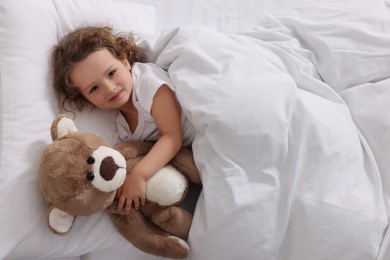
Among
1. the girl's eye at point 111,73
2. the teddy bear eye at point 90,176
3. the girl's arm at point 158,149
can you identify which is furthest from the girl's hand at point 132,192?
the girl's eye at point 111,73

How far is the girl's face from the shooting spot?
100 cm

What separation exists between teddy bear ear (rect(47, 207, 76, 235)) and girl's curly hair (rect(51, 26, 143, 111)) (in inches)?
10.6

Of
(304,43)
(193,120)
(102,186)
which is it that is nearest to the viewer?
(102,186)

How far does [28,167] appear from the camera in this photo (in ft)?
3.00

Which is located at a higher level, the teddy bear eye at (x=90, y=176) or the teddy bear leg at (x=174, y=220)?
the teddy bear eye at (x=90, y=176)

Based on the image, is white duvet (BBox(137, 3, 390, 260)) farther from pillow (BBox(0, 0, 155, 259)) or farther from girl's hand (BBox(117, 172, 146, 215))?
pillow (BBox(0, 0, 155, 259))

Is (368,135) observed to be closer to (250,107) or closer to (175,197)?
(250,107)

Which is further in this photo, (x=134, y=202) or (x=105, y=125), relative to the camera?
(x=105, y=125)

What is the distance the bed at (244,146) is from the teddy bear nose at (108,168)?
16 centimetres

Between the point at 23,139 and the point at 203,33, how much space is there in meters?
0.48

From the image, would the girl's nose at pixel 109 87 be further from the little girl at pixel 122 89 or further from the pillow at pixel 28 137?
the pillow at pixel 28 137

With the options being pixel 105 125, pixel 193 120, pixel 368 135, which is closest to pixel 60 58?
pixel 105 125

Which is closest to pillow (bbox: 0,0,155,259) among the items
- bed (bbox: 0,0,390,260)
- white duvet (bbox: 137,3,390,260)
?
bed (bbox: 0,0,390,260)

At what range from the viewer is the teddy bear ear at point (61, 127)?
2.99ft
